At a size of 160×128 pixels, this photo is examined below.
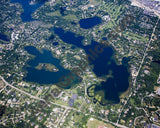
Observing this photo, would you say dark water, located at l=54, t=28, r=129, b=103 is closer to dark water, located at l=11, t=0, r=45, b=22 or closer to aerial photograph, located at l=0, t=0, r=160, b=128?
aerial photograph, located at l=0, t=0, r=160, b=128

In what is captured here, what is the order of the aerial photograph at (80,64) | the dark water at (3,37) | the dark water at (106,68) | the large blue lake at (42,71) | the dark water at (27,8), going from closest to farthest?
the aerial photograph at (80,64), the dark water at (106,68), the large blue lake at (42,71), the dark water at (3,37), the dark water at (27,8)

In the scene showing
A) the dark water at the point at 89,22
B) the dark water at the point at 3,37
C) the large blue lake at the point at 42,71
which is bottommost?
the large blue lake at the point at 42,71

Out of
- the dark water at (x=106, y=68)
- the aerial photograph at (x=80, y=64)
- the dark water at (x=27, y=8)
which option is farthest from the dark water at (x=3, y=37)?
the dark water at (x=106, y=68)

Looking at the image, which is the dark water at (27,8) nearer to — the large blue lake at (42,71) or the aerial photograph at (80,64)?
the aerial photograph at (80,64)

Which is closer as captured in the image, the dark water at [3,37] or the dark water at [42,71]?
the dark water at [42,71]

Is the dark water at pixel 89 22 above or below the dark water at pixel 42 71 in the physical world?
above

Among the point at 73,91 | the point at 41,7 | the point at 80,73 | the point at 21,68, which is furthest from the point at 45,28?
the point at 73,91

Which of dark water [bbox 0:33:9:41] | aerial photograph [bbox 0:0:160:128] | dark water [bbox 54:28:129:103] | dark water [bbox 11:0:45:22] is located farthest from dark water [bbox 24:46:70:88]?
dark water [bbox 11:0:45:22]

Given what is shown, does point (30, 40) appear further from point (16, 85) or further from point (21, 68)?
point (16, 85)

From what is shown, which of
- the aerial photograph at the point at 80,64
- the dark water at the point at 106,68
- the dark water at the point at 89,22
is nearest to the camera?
the aerial photograph at the point at 80,64
